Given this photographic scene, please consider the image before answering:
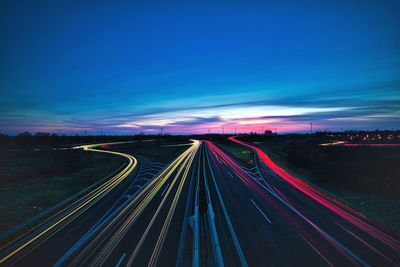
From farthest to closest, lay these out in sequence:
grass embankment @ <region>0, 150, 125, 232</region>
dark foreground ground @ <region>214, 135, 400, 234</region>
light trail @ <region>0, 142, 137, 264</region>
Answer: grass embankment @ <region>0, 150, 125, 232</region> → dark foreground ground @ <region>214, 135, 400, 234</region> → light trail @ <region>0, 142, 137, 264</region>

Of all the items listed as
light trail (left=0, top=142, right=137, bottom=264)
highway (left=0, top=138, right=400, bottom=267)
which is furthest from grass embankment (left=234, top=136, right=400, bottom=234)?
light trail (left=0, top=142, right=137, bottom=264)

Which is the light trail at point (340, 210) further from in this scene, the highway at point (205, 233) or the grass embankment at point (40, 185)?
the grass embankment at point (40, 185)

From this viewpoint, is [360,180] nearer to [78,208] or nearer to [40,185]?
[78,208]

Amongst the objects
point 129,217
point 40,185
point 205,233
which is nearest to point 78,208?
point 129,217

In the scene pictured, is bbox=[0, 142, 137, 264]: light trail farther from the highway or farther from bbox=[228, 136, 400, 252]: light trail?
bbox=[228, 136, 400, 252]: light trail

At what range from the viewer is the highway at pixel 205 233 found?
12648mm

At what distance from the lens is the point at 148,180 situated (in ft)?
109

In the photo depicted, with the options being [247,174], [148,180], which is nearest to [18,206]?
[148,180]

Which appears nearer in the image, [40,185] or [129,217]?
[129,217]

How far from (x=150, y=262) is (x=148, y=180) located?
21.5 metres

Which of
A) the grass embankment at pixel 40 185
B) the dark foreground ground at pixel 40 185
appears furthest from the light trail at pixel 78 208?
the grass embankment at pixel 40 185

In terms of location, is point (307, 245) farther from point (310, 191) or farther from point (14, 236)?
point (14, 236)

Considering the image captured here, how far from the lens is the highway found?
41.5ft

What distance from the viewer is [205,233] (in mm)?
15836
